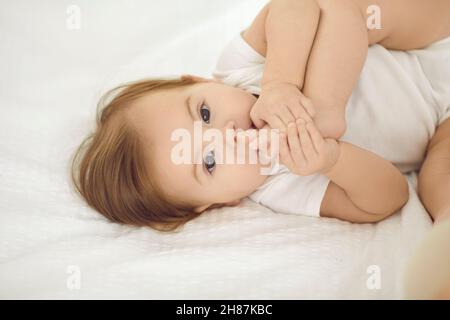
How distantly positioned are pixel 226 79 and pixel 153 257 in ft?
1.51

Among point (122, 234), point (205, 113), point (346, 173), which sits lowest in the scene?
point (122, 234)

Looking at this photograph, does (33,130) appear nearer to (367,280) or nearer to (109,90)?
(109,90)

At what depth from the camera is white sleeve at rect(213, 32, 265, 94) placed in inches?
47.3

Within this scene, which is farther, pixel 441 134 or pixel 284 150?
pixel 441 134

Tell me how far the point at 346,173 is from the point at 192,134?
11.8 inches

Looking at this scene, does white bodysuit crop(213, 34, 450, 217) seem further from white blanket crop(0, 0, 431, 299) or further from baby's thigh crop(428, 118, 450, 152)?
white blanket crop(0, 0, 431, 299)

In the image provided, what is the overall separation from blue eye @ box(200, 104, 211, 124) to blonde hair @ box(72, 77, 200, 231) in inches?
4.1

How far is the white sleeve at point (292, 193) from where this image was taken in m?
1.09

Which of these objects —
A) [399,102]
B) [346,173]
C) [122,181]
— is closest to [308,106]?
[346,173]

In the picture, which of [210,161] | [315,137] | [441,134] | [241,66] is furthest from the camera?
[241,66]

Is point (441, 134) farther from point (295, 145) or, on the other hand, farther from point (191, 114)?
point (191, 114)

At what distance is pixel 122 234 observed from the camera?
3.46ft

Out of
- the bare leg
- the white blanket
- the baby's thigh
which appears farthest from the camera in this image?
the baby's thigh

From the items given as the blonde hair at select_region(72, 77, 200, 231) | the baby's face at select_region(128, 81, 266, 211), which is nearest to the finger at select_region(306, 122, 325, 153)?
the baby's face at select_region(128, 81, 266, 211)
